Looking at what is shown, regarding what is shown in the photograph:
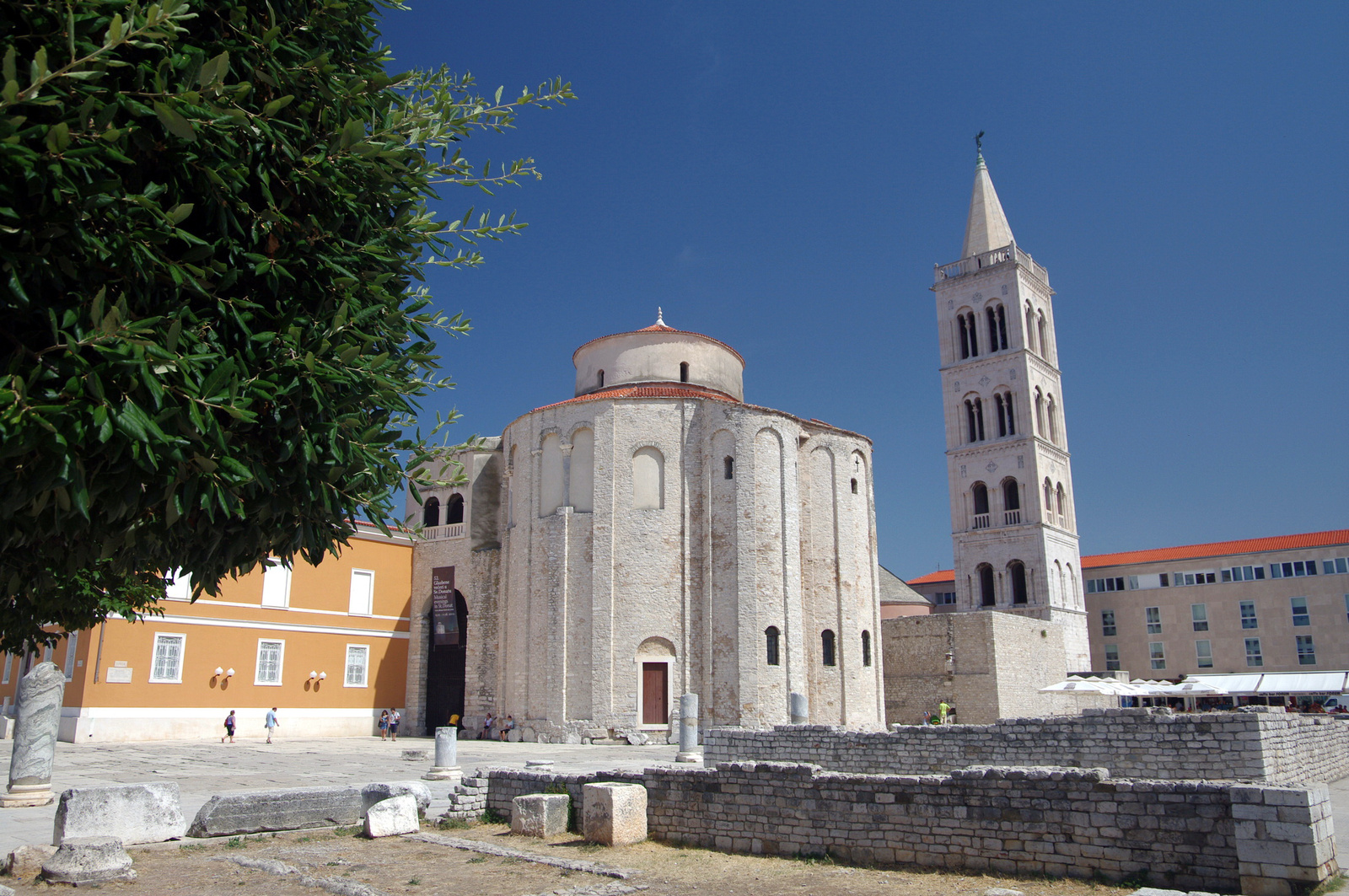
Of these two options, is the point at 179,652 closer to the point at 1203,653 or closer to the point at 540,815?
the point at 540,815

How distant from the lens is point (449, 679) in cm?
3145

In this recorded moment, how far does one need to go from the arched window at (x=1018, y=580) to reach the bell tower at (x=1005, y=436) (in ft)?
0.17

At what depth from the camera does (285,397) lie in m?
4.34

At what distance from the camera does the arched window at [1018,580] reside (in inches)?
1801

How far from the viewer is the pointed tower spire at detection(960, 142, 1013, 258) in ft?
169

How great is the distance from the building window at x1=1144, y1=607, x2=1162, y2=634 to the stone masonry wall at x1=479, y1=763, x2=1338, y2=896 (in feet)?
169

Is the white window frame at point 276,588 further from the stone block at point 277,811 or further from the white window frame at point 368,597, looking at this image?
the stone block at point 277,811

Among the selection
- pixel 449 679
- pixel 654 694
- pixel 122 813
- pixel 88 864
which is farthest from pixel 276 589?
pixel 88 864

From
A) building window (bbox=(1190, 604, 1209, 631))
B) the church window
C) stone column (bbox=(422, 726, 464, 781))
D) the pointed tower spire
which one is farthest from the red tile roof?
stone column (bbox=(422, 726, 464, 781))

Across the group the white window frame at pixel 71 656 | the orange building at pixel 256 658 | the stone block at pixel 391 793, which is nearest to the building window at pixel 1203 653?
the orange building at pixel 256 658

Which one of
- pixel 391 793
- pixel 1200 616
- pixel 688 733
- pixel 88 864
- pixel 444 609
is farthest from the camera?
pixel 1200 616

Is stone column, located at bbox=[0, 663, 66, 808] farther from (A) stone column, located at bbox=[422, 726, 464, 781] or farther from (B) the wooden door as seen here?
(B) the wooden door

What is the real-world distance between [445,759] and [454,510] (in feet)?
59.4

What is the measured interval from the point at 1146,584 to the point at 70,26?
2396 inches
